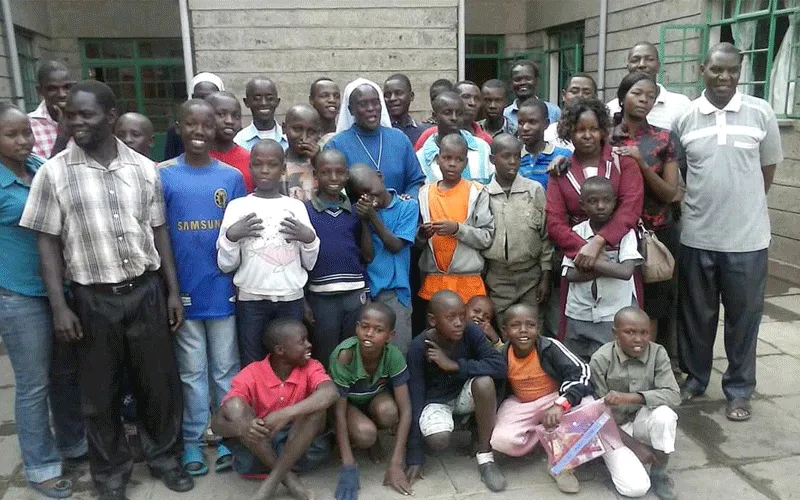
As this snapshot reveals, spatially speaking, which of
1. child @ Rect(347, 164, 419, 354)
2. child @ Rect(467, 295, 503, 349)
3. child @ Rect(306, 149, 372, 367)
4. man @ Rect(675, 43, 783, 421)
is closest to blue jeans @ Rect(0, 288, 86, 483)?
child @ Rect(306, 149, 372, 367)

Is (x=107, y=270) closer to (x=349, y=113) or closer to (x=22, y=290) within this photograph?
(x=22, y=290)

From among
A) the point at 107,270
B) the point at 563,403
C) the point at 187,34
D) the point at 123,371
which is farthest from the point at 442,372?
the point at 187,34

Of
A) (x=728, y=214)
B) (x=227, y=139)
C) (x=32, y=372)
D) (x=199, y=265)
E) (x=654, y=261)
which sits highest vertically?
(x=227, y=139)

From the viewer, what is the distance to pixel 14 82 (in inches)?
310

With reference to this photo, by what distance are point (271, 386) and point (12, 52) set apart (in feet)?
22.8

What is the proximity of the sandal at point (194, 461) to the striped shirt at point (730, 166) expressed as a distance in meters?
2.80

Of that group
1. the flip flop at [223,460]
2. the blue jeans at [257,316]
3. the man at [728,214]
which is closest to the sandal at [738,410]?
the man at [728,214]

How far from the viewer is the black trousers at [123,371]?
2736 mm

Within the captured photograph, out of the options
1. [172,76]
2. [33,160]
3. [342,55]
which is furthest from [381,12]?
[33,160]

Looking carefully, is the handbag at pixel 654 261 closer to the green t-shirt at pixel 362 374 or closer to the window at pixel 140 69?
the green t-shirt at pixel 362 374

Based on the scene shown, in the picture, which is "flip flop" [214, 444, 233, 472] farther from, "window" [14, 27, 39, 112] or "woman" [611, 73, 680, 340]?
"window" [14, 27, 39, 112]

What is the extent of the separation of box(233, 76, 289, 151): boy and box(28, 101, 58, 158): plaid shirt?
100 centimetres

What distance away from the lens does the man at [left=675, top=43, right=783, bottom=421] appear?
3387mm

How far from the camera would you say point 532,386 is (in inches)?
124
